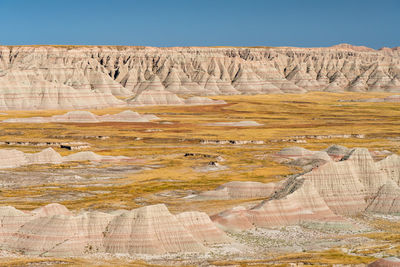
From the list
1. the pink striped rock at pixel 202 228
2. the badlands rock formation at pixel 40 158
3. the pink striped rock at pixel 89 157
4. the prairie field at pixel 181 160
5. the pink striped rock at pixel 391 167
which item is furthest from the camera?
the pink striped rock at pixel 89 157

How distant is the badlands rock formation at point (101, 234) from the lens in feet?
131

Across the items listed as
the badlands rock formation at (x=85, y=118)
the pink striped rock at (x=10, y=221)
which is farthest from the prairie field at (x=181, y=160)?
the badlands rock formation at (x=85, y=118)

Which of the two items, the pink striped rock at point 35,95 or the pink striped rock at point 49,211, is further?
the pink striped rock at point 35,95

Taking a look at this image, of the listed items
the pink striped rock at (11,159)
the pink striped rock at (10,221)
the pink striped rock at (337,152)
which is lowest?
the pink striped rock at (10,221)

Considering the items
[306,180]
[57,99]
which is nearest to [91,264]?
[306,180]

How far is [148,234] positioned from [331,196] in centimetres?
2088

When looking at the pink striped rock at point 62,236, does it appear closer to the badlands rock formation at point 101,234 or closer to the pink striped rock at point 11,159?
the badlands rock formation at point 101,234

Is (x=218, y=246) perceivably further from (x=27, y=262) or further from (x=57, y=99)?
(x=57, y=99)

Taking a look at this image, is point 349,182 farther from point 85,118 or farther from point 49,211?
point 85,118

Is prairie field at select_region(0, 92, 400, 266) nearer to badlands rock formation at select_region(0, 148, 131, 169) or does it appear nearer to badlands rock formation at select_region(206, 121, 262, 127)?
badlands rock formation at select_region(0, 148, 131, 169)

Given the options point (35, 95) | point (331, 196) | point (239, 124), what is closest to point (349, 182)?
point (331, 196)

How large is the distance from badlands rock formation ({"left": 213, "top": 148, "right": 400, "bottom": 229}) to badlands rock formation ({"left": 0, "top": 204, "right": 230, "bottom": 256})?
6.83 metres

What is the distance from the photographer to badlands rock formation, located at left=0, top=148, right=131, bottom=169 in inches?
3216

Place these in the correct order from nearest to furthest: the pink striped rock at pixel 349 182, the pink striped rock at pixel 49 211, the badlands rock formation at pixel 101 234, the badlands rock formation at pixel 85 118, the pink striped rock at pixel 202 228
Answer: the badlands rock formation at pixel 101 234 → the pink striped rock at pixel 202 228 → the pink striped rock at pixel 49 211 → the pink striped rock at pixel 349 182 → the badlands rock formation at pixel 85 118
